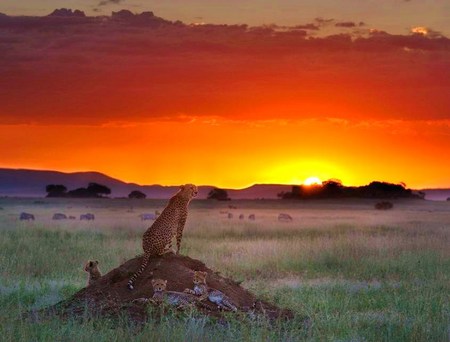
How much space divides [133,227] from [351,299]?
69.7ft

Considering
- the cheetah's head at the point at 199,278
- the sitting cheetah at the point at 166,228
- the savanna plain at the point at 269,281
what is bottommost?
the savanna plain at the point at 269,281

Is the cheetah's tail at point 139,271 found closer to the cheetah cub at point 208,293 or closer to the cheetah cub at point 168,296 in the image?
the cheetah cub at point 168,296

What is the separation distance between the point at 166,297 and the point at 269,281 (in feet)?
25.4

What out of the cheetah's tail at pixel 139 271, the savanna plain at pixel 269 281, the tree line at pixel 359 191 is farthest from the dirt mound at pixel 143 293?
the tree line at pixel 359 191

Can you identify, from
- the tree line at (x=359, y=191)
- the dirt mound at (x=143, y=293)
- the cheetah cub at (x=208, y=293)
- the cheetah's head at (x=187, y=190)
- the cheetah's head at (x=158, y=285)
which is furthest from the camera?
the tree line at (x=359, y=191)

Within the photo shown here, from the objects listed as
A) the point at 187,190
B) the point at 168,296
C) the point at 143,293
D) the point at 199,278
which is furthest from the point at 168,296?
the point at 187,190

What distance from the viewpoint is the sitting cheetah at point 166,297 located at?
40.7ft

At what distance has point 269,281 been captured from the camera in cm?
1991

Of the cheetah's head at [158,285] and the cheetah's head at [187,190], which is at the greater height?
the cheetah's head at [187,190]

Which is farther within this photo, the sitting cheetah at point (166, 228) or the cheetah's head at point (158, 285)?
the sitting cheetah at point (166, 228)

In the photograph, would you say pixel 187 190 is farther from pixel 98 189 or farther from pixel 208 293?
pixel 98 189

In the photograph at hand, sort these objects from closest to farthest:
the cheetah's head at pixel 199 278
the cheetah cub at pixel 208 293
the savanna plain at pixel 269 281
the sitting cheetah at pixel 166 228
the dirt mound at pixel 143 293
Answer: the savanna plain at pixel 269 281 < the dirt mound at pixel 143 293 < the cheetah cub at pixel 208 293 < the cheetah's head at pixel 199 278 < the sitting cheetah at pixel 166 228

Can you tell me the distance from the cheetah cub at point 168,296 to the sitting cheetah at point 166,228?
0.67 meters

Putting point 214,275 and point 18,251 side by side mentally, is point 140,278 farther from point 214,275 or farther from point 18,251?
point 18,251
